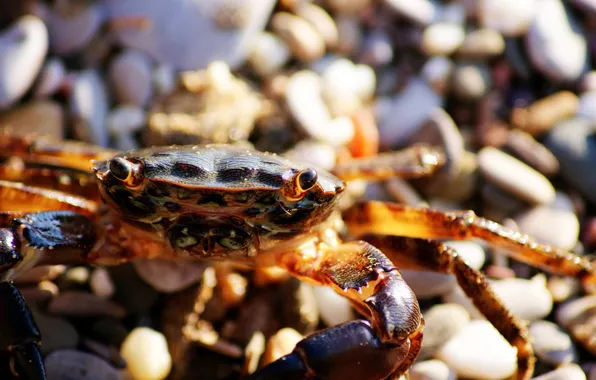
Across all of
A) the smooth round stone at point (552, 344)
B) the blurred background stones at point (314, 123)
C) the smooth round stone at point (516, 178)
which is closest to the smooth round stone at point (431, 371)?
the blurred background stones at point (314, 123)

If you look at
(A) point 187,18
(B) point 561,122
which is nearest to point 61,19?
(A) point 187,18

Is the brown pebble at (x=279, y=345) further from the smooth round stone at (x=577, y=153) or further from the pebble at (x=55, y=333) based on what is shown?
the smooth round stone at (x=577, y=153)

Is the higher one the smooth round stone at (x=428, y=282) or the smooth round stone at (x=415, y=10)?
the smooth round stone at (x=415, y=10)

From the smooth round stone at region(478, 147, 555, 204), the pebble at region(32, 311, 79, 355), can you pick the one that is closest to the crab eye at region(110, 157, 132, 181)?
the pebble at region(32, 311, 79, 355)

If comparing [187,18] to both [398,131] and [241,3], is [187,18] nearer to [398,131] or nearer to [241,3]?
[241,3]

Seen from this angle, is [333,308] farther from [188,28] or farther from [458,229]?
[188,28]
